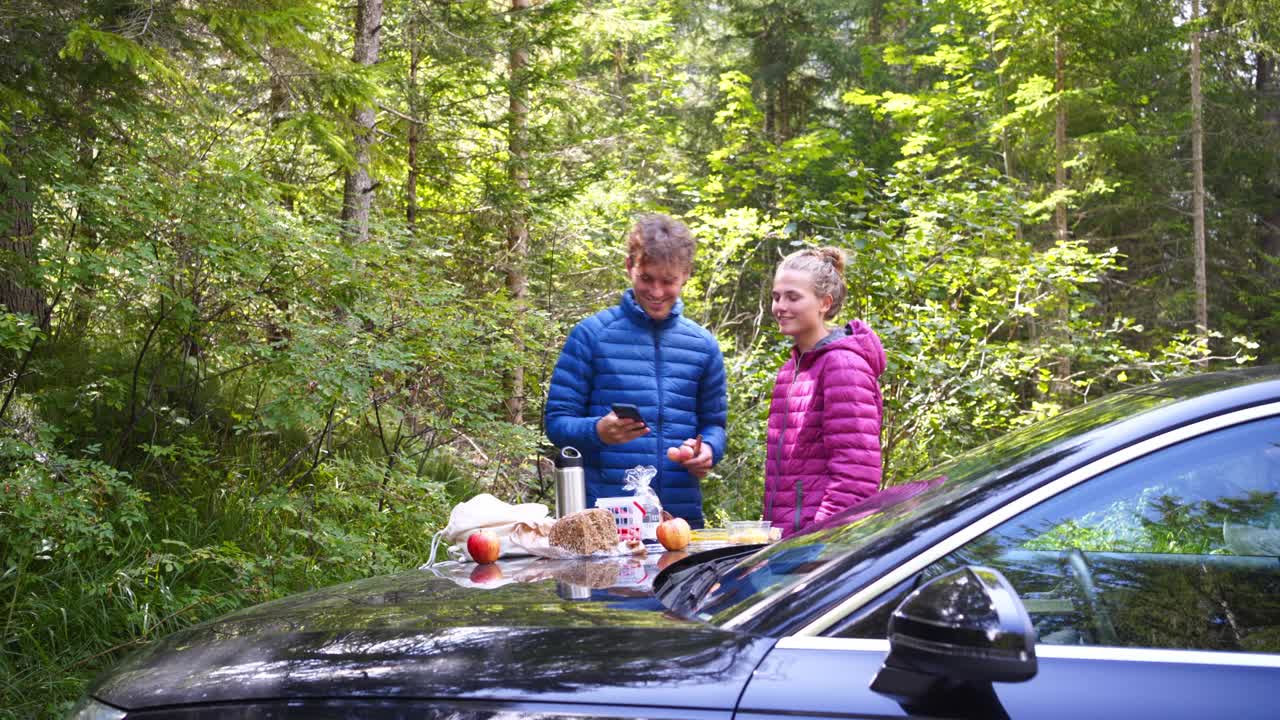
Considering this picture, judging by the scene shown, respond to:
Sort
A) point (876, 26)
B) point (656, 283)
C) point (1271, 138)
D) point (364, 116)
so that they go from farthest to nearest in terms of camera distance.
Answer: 1. point (876, 26)
2. point (1271, 138)
3. point (364, 116)
4. point (656, 283)

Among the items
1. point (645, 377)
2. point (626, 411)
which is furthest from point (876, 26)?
point (626, 411)

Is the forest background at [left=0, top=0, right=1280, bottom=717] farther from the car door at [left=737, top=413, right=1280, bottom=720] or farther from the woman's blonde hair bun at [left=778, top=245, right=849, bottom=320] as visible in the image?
the car door at [left=737, top=413, right=1280, bottom=720]

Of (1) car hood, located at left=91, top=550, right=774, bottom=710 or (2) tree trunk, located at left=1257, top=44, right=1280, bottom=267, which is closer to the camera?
(1) car hood, located at left=91, top=550, right=774, bottom=710

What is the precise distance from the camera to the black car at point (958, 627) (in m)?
1.48

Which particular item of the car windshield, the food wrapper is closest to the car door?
the car windshield

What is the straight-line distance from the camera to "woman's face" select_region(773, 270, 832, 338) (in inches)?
146

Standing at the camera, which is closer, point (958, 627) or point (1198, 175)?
point (958, 627)

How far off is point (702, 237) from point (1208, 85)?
500 inches

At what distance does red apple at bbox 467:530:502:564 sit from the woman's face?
1.40m

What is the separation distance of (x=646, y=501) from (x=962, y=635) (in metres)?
1.91

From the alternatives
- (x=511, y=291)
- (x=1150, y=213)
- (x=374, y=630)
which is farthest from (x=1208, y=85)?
(x=374, y=630)

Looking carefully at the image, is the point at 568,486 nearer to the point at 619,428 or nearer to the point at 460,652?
the point at 619,428

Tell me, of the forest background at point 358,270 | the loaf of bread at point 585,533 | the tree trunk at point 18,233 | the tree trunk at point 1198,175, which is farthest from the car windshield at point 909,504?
the tree trunk at point 1198,175

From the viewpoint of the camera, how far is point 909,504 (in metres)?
1.99
